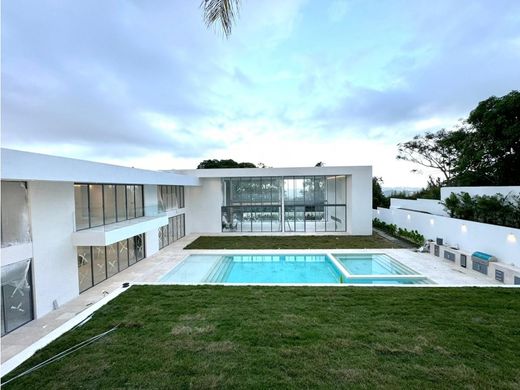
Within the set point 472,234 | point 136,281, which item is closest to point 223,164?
point 136,281

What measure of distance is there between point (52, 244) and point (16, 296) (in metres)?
1.52

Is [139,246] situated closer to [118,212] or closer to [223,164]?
[118,212]

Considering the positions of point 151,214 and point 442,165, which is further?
point 442,165

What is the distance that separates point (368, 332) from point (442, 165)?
98.0 ft

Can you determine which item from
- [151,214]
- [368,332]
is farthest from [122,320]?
[151,214]

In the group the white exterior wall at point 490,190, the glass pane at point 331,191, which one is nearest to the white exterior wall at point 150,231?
the glass pane at point 331,191

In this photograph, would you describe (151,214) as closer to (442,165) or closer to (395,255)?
(395,255)

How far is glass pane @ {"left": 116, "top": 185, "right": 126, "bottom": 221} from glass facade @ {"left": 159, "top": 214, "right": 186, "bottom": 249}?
3729 millimetres

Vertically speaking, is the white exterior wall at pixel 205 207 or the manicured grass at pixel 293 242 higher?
the white exterior wall at pixel 205 207

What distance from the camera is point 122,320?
5.95 metres

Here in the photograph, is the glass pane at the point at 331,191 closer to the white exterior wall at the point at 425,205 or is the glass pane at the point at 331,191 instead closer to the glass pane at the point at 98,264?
the white exterior wall at the point at 425,205

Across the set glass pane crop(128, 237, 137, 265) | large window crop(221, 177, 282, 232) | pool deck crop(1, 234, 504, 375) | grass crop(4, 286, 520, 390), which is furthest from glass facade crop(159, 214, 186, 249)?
grass crop(4, 286, 520, 390)

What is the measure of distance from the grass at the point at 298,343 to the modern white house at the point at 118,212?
2153mm

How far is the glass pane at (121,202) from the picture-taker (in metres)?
10.9
